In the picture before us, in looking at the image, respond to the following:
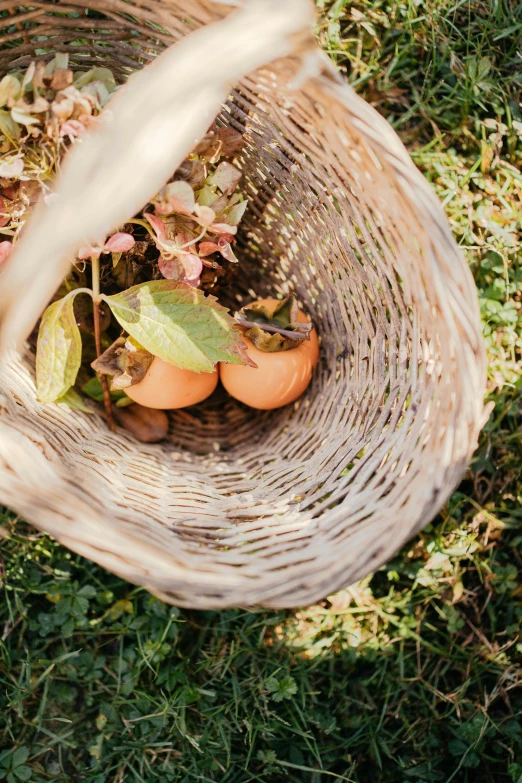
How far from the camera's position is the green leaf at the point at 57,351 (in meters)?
0.91

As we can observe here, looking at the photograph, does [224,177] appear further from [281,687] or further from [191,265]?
[281,687]

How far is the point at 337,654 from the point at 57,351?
2.31 ft

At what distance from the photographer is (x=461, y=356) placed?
2.36 feet

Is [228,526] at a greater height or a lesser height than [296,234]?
lesser

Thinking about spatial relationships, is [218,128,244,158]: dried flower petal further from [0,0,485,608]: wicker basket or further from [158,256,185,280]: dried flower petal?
[158,256,185,280]: dried flower petal

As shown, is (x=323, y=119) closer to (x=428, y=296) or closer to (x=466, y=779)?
(x=428, y=296)

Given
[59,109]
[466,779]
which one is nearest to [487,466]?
[466,779]

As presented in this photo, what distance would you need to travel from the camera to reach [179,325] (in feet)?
2.93

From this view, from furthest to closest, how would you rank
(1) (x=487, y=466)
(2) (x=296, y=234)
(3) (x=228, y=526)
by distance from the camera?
1. (1) (x=487, y=466)
2. (2) (x=296, y=234)
3. (3) (x=228, y=526)

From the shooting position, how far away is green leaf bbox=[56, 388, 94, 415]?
3.25ft

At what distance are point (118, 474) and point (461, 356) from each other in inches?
18.5

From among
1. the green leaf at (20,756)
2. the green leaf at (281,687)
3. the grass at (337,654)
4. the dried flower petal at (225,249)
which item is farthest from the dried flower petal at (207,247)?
the green leaf at (20,756)

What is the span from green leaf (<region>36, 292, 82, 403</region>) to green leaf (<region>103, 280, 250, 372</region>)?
64mm

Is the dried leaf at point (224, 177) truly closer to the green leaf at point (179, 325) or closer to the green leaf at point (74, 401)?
the green leaf at point (179, 325)
